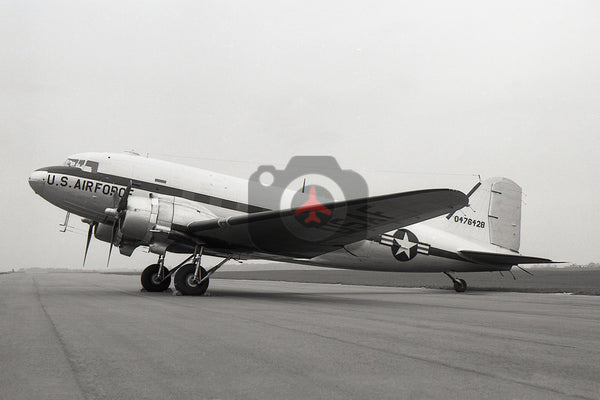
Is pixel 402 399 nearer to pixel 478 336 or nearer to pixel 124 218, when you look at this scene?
pixel 478 336

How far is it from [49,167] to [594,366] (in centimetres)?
1397

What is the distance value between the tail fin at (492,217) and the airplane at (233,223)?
0.07 meters

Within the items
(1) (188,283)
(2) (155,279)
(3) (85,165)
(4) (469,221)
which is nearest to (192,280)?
(1) (188,283)

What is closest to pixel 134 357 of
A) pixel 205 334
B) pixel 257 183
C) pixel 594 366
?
pixel 205 334

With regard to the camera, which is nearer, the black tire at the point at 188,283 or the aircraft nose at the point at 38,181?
the black tire at the point at 188,283

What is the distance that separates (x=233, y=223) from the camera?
12.1 m

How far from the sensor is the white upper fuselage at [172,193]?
13.9m

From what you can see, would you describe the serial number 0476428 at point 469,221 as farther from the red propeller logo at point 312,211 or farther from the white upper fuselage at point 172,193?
the red propeller logo at point 312,211

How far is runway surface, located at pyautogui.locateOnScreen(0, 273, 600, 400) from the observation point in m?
3.38

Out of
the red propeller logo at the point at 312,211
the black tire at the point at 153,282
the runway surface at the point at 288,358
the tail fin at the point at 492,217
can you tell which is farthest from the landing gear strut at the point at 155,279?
the tail fin at the point at 492,217

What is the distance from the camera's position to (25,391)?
10.7ft

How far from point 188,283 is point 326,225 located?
3.79m

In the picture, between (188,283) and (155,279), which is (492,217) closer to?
(188,283)

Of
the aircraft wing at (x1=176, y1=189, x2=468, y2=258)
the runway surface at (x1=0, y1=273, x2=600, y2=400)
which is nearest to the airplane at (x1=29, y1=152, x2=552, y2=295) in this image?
the aircraft wing at (x1=176, y1=189, x2=468, y2=258)
